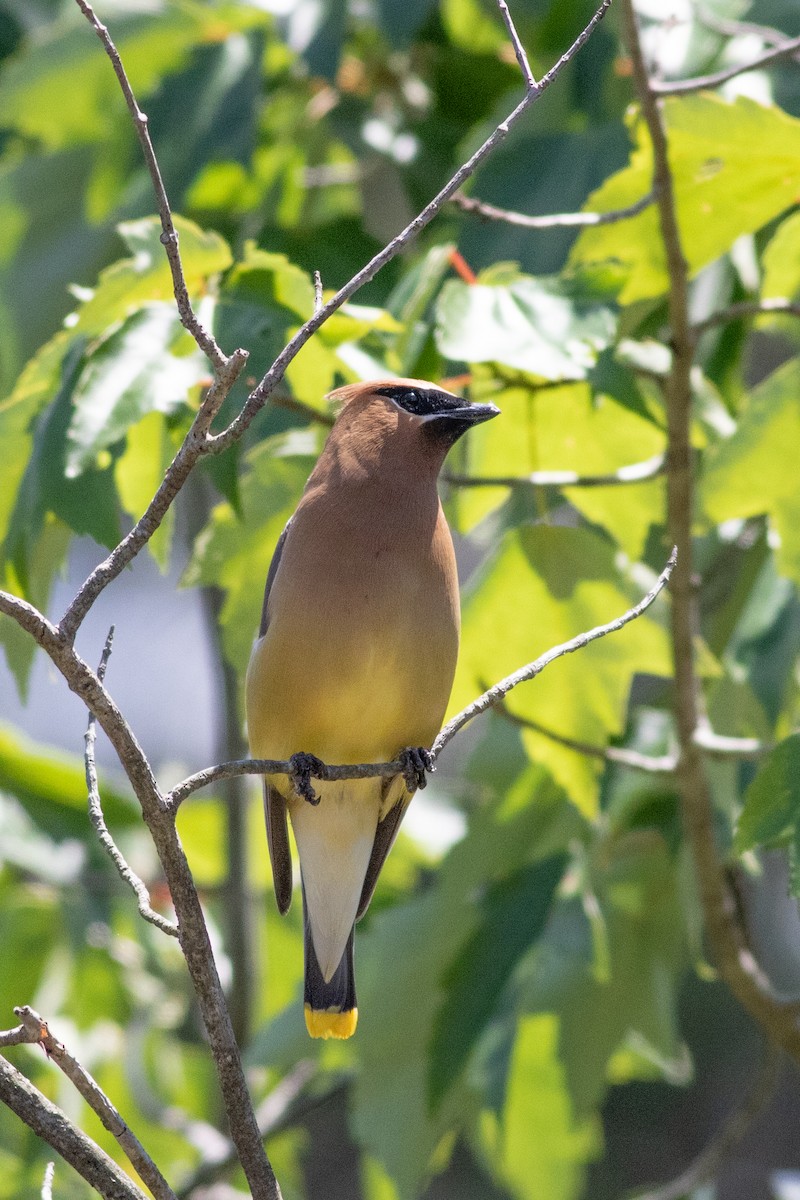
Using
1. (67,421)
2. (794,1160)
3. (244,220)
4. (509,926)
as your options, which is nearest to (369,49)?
(244,220)

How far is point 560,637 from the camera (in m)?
4.04

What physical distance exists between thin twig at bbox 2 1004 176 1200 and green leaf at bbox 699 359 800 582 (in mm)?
2090

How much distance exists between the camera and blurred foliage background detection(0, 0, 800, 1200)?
365 centimetres

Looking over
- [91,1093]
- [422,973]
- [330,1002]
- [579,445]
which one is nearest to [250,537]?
[579,445]

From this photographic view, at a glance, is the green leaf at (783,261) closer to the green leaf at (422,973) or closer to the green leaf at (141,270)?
the green leaf at (141,270)

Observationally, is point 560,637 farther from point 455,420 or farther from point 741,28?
point 741,28

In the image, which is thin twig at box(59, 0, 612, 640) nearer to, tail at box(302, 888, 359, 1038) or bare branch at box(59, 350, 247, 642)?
bare branch at box(59, 350, 247, 642)

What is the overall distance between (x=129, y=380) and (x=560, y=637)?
4.19 feet

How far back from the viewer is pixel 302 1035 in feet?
15.8

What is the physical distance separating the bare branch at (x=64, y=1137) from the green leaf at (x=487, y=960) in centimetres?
184

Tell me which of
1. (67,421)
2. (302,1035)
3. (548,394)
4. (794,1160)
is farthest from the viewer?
(794,1160)

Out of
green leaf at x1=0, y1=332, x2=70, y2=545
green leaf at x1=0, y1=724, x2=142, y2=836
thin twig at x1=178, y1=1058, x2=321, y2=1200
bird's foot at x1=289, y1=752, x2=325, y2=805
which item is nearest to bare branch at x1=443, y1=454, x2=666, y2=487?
bird's foot at x1=289, y1=752, x2=325, y2=805

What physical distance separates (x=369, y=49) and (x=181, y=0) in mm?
802

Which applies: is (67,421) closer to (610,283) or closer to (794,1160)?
(610,283)
